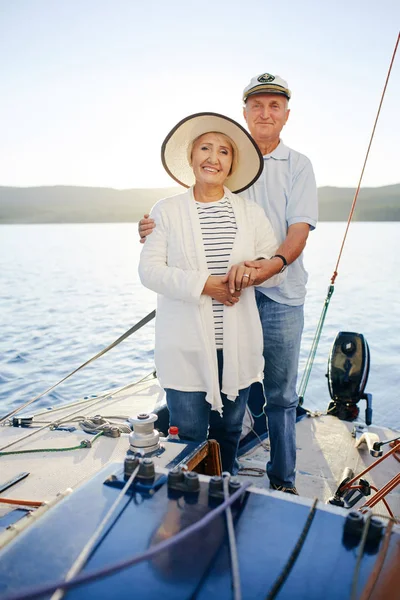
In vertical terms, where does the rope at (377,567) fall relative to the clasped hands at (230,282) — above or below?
below

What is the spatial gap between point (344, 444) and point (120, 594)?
9.80 ft

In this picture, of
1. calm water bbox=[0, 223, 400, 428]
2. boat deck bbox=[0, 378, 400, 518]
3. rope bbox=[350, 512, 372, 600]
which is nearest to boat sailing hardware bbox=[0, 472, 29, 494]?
boat deck bbox=[0, 378, 400, 518]

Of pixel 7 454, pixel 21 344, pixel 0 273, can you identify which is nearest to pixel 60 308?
pixel 21 344

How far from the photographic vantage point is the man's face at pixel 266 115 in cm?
236

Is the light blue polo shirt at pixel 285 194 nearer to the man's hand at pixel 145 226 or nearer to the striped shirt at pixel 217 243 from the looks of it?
the striped shirt at pixel 217 243

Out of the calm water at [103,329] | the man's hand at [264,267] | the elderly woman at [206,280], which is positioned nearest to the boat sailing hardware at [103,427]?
the elderly woman at [206,280]

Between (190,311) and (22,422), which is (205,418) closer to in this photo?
(190,311)

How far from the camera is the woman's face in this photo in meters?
2.08

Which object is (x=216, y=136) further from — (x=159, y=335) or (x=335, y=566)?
(x=335, y=566)

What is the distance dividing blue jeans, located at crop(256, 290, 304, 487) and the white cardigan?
285mm

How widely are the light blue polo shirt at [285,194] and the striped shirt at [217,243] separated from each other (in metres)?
0.39

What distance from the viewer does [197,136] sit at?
2.16m

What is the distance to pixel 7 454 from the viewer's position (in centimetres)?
243

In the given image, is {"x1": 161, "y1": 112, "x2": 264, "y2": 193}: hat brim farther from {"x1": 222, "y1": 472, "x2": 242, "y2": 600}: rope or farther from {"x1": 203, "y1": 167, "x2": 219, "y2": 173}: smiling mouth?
{"x1": 222, "y1": 472, "x2": 242, "y2": 600}: rope
